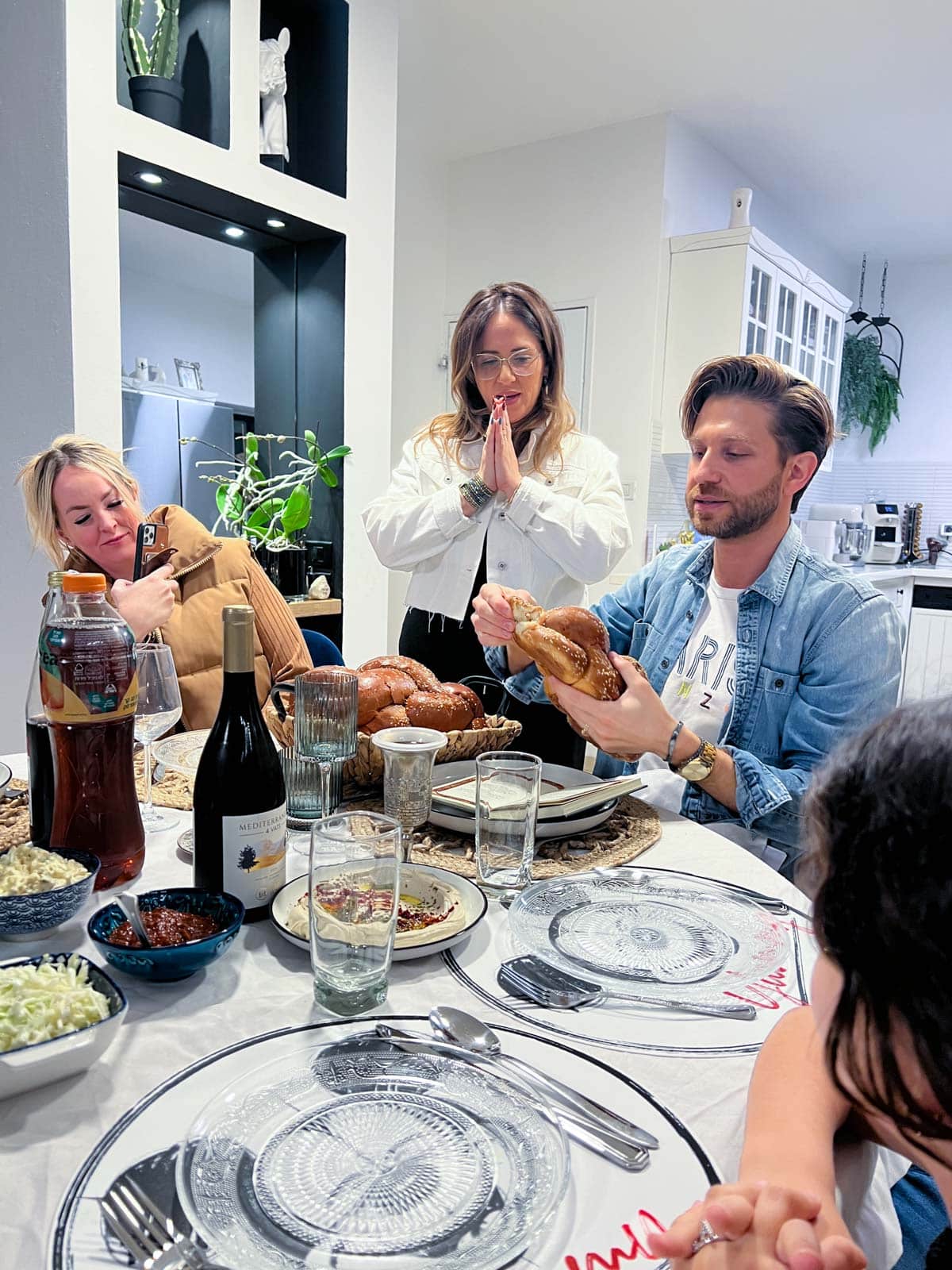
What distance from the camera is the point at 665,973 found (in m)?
0.82

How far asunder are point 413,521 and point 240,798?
1.41 metres

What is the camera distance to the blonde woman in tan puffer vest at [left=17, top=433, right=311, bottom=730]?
1.87m

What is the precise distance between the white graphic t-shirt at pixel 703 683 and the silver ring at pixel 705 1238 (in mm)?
933

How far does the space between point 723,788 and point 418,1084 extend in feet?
2.54

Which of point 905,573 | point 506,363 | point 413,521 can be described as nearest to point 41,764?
point 413,521

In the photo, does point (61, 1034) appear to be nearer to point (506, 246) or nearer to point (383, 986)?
point (383, 986)

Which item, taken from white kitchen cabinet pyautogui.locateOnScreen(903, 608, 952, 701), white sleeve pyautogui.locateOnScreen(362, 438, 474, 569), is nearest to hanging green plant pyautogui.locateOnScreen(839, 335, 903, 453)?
white kitchen cabinet pyautogui.locateOnScreen(903, 608, 952, 701)

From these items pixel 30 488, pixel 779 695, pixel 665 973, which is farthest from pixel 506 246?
pixel 665 973

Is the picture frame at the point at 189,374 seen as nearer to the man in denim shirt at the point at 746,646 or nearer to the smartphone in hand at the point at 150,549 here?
the smartphone in hand at the point at 150,549

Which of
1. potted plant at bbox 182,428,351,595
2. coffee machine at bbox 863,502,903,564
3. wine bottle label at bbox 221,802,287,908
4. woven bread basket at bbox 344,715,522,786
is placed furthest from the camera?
coffee machine at bbox 863,502,903,564

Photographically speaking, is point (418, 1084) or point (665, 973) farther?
point (665, 973)

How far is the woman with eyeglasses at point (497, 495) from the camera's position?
6.93ft

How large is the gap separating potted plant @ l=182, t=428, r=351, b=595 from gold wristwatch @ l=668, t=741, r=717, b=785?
210cm

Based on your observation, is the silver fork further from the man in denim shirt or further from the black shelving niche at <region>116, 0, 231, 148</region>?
the black shelving niche at <region>116, 0, 231, 148</region>
